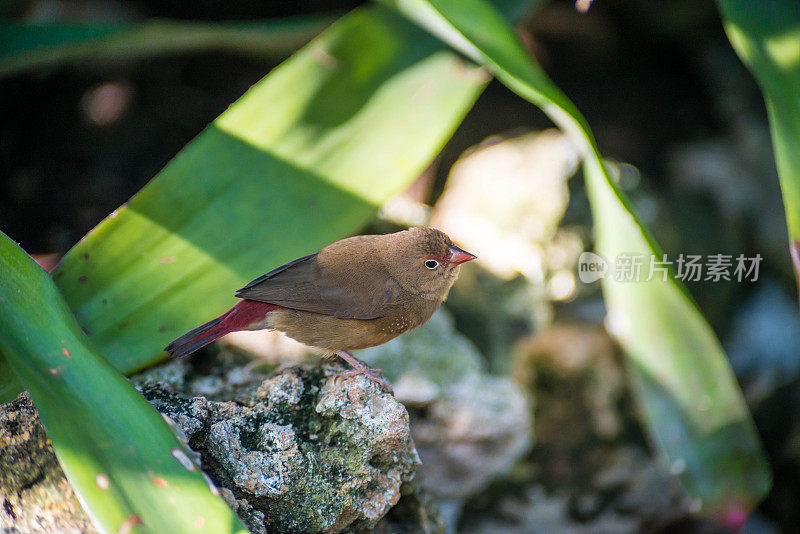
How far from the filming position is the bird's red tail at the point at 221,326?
1.95 metres

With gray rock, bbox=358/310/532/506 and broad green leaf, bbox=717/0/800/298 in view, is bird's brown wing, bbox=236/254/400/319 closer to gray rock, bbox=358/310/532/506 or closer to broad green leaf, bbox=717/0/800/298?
gray rock, bbox=358/310/532/506

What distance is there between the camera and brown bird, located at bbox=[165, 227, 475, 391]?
2.02m

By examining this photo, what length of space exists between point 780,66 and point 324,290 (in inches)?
67.1

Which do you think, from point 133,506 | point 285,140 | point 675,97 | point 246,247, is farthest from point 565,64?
point 133,506

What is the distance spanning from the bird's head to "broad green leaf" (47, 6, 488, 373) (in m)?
0.21

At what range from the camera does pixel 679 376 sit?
260 cm

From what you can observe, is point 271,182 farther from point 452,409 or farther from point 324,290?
point 452,409

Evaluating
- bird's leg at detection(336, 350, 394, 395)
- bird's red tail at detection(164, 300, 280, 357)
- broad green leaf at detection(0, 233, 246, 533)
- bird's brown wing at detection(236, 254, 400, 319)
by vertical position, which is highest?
broad green leaf at detection(0, 233, 246, 533)

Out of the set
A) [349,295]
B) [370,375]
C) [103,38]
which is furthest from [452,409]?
[103,38]

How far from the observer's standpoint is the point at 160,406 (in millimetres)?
1894

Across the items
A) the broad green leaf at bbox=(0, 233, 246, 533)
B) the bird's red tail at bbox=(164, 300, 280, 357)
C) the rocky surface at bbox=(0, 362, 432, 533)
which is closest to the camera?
the broad green leaf at bbox=(0, 233, 246, 533)

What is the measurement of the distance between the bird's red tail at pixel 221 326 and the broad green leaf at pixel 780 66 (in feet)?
5.07

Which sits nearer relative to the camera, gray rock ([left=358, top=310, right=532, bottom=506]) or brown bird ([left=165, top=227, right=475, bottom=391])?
brown bird ([left=165, top=227, right=475, bottom=391])

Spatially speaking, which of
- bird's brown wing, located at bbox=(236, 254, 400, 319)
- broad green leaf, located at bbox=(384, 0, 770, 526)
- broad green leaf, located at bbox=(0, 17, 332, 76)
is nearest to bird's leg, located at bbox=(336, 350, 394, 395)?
bird's brown wing, located at bbox=(236, 254, 400, 319)
